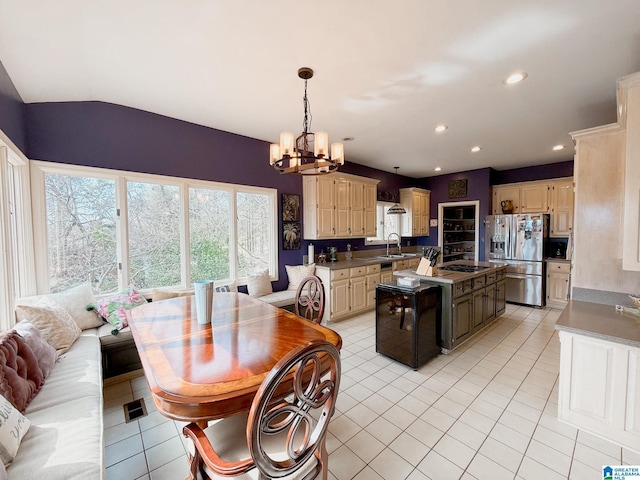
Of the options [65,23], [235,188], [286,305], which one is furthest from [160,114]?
[286,305]

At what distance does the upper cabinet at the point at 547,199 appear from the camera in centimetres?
506

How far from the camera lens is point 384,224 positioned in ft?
20.9

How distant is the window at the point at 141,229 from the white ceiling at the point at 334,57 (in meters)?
0.84

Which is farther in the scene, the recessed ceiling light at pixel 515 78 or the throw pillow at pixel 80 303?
the throw pillow at pixel 80 303

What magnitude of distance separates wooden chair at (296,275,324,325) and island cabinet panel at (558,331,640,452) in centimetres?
181

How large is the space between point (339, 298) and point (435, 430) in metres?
2.40

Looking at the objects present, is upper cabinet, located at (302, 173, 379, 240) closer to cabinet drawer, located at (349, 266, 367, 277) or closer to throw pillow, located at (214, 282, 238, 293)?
cabinet drawer, located at (349, 266, 367, 277)

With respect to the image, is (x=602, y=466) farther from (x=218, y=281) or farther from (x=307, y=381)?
(x=218, y=281)

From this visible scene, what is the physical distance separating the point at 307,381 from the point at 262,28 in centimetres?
216

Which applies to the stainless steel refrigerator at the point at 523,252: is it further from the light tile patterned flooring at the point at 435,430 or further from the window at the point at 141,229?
the window at the point at 141,229

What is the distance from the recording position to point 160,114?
320 cm

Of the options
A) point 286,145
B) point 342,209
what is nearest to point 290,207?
point 342,209

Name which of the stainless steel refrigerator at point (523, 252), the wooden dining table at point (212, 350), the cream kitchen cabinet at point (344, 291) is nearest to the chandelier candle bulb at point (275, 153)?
the wooden dining table at point (212, 350)

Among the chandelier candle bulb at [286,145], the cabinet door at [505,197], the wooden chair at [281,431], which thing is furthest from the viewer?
the cabinet door at [505,197]
